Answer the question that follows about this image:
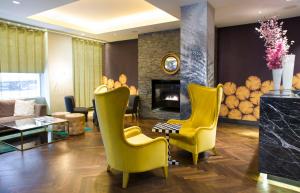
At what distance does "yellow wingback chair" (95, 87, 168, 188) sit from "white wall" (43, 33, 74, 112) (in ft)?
15.0

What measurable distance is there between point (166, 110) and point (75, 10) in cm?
391

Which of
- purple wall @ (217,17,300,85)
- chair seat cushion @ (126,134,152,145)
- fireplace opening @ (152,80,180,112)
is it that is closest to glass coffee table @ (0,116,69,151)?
chair seat cushion @ (126,134,152,145)

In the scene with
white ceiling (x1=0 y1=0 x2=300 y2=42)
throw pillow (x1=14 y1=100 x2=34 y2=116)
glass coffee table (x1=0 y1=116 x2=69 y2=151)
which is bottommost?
glass coffee table (x1=0 y1=116 x2=69 y2=151)

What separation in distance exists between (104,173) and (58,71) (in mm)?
4813

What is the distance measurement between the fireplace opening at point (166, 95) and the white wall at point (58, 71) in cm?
291

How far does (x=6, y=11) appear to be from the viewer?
181 inches

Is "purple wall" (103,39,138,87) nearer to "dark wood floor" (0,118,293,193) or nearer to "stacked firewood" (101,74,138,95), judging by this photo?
"stacked firewood" (101,74,138,95)

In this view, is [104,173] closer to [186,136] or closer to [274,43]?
[186,136]

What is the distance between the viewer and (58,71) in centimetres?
668

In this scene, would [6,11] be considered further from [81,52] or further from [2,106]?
[81,52]

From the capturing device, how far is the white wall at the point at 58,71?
6391 millimetres

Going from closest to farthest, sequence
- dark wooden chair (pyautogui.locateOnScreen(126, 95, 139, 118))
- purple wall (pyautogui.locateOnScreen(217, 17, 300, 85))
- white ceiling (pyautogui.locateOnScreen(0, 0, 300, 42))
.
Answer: white ceiling (pyautogui.locateOnScreen(0, 0, 300, 42))
purple wall (pyautogui.locateOnScreen(217, 17, 300, 85))
dark wooden chair (pyautogui.locateOnScreen(126, 95, 139, 118))

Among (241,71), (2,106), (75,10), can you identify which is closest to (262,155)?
(241,71)

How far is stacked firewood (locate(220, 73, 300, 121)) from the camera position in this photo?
5.59 metres
